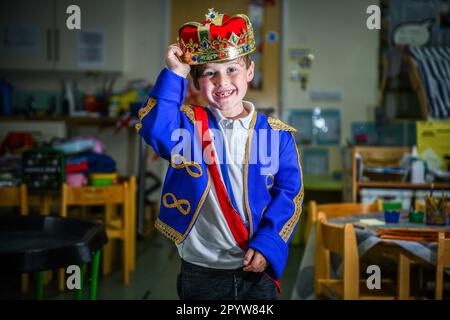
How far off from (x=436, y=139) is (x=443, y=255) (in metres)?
1.70

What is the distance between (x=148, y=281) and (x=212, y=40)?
234 centimetres

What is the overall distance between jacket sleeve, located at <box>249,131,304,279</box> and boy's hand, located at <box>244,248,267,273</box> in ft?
0.03

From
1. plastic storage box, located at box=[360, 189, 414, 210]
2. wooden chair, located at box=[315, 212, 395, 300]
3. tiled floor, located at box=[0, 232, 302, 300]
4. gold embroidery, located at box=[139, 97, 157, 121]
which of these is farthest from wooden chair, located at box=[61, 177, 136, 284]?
gold embroidery, located at box=[139, 97, 157, 121]

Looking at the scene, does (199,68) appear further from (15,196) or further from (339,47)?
(339,47)

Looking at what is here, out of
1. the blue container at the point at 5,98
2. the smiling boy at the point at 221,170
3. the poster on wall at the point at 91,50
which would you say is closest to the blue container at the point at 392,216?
the smiling boy at the point at 221,170

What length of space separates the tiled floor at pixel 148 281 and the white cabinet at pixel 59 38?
1740 mm

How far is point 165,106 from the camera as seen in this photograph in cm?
120

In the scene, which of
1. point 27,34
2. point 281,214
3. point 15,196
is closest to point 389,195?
point 15,196

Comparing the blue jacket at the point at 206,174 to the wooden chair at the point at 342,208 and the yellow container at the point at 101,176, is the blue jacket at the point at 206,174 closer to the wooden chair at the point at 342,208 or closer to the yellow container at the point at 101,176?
the wooden chair at the point at 342,208

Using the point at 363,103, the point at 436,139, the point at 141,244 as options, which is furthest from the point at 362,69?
the point at 141,244

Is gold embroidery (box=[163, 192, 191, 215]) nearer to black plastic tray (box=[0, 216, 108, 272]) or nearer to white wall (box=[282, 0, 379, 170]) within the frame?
black plastic tray (box=[0, 216, 108, 272])

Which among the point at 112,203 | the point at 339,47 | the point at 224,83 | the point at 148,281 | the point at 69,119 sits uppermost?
the point at 339,47

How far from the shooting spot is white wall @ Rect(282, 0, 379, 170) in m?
4.77
